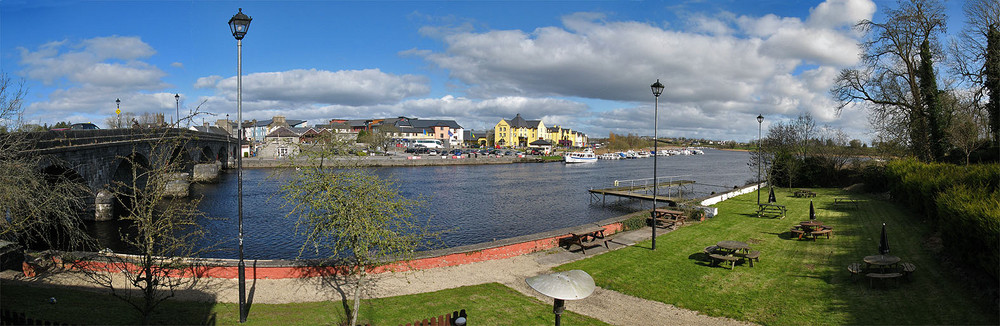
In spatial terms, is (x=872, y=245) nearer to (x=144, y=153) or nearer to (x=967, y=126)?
(x=967, y=126)

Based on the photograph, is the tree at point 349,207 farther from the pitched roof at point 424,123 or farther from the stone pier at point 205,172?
the pitched roof at point 424,123

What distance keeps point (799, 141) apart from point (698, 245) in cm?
4886

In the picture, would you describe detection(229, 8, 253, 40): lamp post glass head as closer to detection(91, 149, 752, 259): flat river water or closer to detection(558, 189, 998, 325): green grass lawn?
detection(91, 149, 752, 259): flat river water

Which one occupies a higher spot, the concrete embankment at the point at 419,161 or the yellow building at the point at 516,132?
the yellow building at the point at 516,132

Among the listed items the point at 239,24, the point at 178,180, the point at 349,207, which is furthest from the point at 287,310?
the point at 178,180

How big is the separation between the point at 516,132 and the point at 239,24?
475 ft

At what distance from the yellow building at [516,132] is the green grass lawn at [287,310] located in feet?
460

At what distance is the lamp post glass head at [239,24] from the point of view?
10305 mm

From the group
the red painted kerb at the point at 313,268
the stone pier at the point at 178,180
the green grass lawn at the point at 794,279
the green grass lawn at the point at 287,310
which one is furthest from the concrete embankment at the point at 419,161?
the green grass lawn at the point at 287,310

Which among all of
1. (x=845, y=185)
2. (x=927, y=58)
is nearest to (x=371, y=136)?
(x=845, y=185)

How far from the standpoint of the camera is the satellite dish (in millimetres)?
7059

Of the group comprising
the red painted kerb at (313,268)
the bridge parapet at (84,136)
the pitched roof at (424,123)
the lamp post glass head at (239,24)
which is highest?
the pitched roof at (424,123)

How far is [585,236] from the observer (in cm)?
1894

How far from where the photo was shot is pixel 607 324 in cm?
1138
